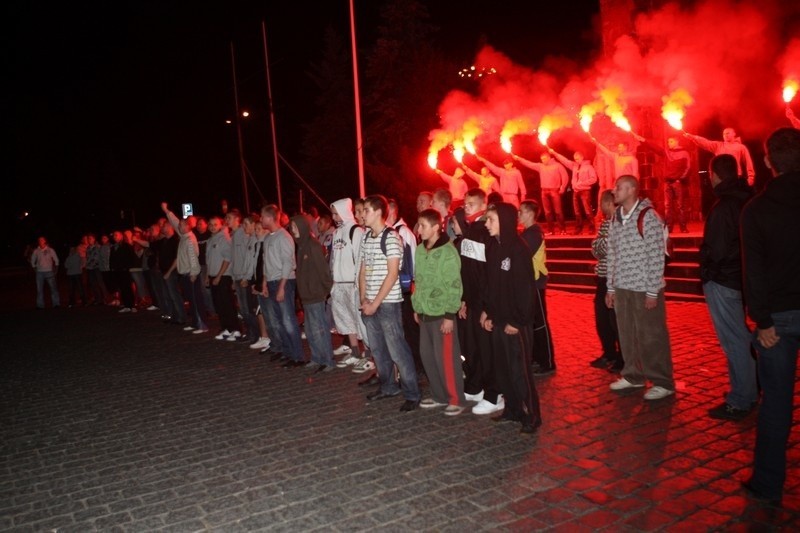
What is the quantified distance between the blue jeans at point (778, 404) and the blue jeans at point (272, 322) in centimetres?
677

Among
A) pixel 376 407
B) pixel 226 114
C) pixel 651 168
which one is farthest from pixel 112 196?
pixel 376 407

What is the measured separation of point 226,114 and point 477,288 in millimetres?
47481

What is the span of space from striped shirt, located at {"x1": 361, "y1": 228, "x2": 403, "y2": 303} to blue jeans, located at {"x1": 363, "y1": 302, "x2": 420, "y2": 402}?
14cm

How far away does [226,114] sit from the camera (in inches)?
1940

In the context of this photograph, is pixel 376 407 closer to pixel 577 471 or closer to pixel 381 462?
pixel 381 462

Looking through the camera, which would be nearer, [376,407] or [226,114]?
[376,407]

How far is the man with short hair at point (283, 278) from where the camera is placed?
8.78 metres

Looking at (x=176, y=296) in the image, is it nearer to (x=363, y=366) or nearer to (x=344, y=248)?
(x=344, y=248)

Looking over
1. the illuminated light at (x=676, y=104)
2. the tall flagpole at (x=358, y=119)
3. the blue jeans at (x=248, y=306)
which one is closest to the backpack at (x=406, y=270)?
the blue jeans at (x=248, y=306)

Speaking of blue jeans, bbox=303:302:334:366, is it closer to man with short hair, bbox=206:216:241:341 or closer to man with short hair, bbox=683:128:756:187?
man with short hair, bbox=206:216:241:341

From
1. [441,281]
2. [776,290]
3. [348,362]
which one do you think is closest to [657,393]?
[441,281]

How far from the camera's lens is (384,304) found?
6.45 meters

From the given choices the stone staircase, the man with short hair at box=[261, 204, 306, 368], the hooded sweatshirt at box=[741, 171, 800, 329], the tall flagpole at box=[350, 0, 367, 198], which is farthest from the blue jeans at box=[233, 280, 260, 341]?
the hooded sweatshirt at box=[741, 171, 800, 329]

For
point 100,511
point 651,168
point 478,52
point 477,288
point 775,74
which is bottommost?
point 100,511
